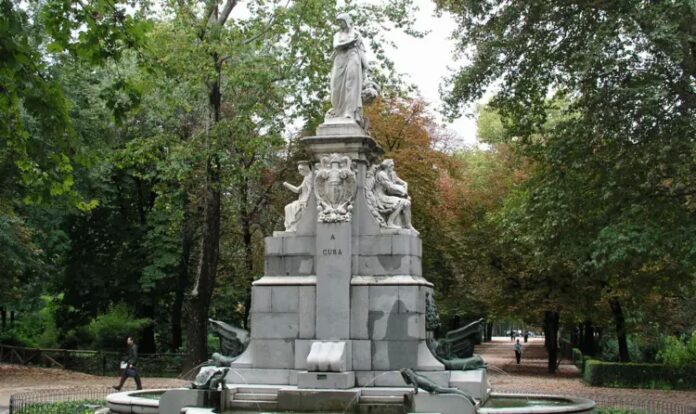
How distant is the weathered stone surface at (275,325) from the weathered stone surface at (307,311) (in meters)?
0.10

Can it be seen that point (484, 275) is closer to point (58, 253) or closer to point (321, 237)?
point (58, 253)

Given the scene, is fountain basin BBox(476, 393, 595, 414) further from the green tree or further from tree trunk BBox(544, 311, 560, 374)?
tree trunk BBox(544, 311, 560, 374)


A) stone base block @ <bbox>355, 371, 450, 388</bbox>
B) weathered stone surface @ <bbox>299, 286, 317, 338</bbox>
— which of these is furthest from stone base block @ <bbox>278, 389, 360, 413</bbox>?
weathered stone surface @ <bbox>299, 286, 317, 338</bbox>

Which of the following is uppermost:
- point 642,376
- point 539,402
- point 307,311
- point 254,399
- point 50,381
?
point 307,311

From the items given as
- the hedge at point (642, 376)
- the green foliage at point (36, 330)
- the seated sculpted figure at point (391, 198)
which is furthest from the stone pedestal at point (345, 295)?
the green foliage at point (36, 330)

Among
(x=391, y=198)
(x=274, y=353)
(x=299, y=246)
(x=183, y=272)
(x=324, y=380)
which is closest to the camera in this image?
(x=324, y=380)

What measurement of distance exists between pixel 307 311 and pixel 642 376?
60.1ft

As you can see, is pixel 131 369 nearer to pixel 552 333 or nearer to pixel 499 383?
pixel 499 383

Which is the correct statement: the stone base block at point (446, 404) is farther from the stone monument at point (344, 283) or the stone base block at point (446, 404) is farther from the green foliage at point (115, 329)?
the green foliage at point (115, 329)

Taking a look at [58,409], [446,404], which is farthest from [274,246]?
[58,409]

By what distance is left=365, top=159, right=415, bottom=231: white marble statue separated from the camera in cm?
1448

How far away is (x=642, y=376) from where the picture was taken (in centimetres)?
2834

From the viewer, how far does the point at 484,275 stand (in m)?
35.7

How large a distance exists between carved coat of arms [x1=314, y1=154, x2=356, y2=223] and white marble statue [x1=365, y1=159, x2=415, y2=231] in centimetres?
42
